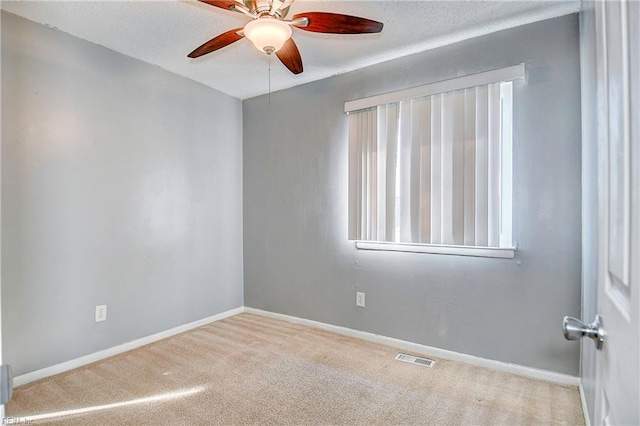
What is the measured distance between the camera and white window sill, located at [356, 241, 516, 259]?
2283 millimetres

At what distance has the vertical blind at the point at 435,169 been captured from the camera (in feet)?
7.51

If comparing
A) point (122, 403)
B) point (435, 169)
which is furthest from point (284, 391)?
point (435, 169)

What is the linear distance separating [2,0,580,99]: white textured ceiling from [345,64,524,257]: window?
33 cm

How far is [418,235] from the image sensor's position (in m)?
2.60

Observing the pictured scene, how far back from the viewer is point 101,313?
2.54m

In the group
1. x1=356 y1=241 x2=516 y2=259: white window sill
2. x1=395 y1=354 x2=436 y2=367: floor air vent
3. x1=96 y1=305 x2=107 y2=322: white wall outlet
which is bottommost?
x1=395 y1=354 x2=436 y2=367: floor air vent

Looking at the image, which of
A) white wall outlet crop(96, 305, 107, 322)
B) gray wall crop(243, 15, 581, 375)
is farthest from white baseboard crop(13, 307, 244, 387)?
gray wall crop(243, 15, 581, 375)

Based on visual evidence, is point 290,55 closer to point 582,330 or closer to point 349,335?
point 582,330

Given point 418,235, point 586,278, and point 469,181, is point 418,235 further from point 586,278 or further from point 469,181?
point 586,278

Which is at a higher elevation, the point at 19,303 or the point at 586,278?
the point at 586,278

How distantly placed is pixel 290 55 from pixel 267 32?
43cm

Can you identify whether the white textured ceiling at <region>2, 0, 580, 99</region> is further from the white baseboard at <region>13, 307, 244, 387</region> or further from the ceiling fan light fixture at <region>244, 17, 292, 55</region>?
the white baseboard at <region>13, 307, 244, 387</region>

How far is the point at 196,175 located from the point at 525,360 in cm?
315

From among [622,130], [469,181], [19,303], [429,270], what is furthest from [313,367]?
[622,130]
